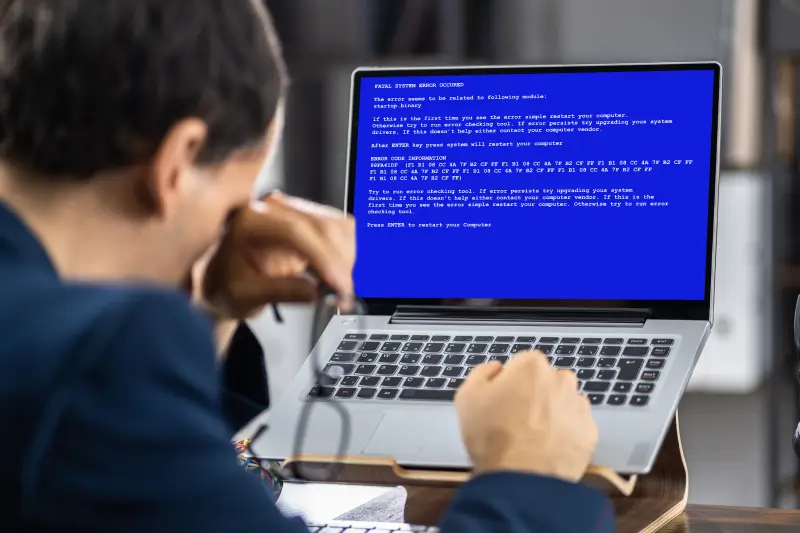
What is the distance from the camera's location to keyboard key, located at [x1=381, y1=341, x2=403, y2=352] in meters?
1.03

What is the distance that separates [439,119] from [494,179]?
0.27 feet

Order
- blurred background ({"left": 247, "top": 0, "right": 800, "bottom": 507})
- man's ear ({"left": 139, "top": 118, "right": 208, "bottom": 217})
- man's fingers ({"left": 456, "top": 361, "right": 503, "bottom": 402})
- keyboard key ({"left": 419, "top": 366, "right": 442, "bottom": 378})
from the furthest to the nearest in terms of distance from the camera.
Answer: blurred background ({"left": 247, "top": 0, "right": 800, "bottom": 507}), keyboard key ({"left": 419, "top": 366, "right": 442, "bottom": 378}), man's fingers ({"left": 456, "top": 361, "right": 503, "bottom": 402}), man's ear ({"left": 139, "top": 118, "right": 208, "bottom": 217})

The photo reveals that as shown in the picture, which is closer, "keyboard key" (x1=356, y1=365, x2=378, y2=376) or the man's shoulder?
the man's shoulder

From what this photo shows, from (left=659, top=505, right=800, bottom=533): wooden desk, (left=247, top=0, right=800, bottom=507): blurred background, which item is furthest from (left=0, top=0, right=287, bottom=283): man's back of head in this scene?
(left=247, top=0, right=800, bottom=507): blurred background

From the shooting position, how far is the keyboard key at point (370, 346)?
1.04 meters

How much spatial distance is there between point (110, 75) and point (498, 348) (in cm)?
52

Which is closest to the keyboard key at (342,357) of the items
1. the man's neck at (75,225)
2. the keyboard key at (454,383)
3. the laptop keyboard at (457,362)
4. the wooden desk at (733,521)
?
the laptop keyboard at (457,362)

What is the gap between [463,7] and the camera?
3547 millimetres

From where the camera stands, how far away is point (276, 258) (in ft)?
2.94

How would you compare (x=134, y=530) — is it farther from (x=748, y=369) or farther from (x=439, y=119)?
(x=748, y=369)

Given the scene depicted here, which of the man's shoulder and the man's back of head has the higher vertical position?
the man's back of head

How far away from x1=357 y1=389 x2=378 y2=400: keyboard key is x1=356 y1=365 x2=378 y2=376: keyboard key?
23 millimetres

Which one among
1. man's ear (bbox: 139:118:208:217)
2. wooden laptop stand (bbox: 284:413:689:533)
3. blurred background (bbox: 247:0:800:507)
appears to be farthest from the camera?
blurred background (bbox: 247:0:800:507)

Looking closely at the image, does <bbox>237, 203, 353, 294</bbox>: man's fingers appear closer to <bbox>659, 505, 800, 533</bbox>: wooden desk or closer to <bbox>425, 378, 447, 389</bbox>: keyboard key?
<bbox>425, 378, 447, 389</bbox>: keyboard key
